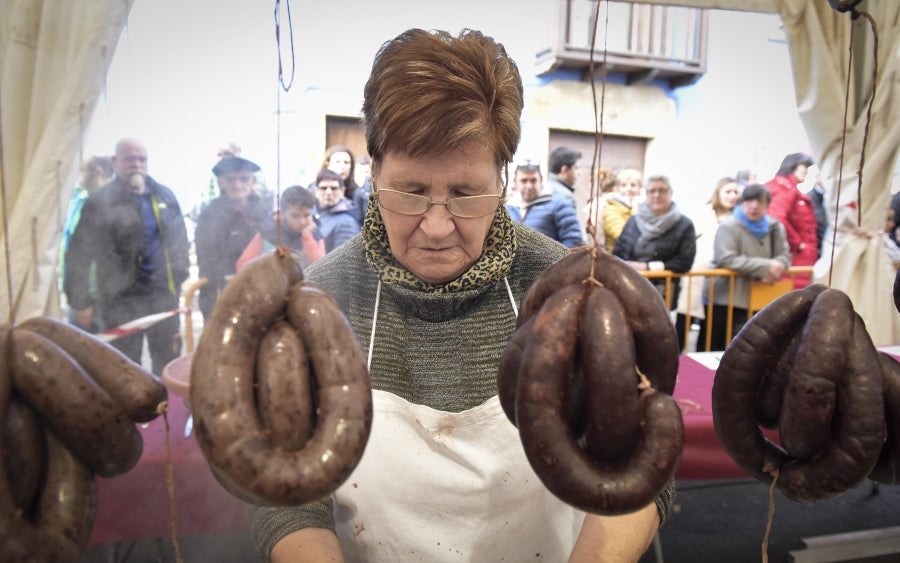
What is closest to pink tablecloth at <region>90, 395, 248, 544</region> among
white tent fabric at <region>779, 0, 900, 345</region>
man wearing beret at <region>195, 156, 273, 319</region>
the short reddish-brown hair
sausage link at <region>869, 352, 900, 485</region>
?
the short reddish-brown hair

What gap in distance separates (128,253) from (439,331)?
1954mm

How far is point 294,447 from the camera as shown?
0.78 meters

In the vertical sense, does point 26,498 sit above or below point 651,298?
below

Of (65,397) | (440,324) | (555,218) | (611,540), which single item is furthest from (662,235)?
(65,397)

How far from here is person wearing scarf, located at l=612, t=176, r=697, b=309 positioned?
3.80 m

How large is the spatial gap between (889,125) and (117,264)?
3.46 m

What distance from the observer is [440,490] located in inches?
52.7

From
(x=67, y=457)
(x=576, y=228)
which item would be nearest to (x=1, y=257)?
(x=67, y=457)

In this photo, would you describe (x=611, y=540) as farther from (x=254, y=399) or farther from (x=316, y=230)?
(x=316, y=230)

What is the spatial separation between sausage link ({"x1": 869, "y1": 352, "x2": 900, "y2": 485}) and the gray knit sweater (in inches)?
18.4

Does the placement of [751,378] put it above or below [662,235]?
below

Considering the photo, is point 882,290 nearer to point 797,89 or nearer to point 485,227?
point 797,89

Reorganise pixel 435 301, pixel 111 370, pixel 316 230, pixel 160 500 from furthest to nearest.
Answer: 1. pixel 316 230
2. pixel 160 500
3. pixel 435 301
4. pixel 111 370

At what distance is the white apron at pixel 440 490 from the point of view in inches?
52.5
